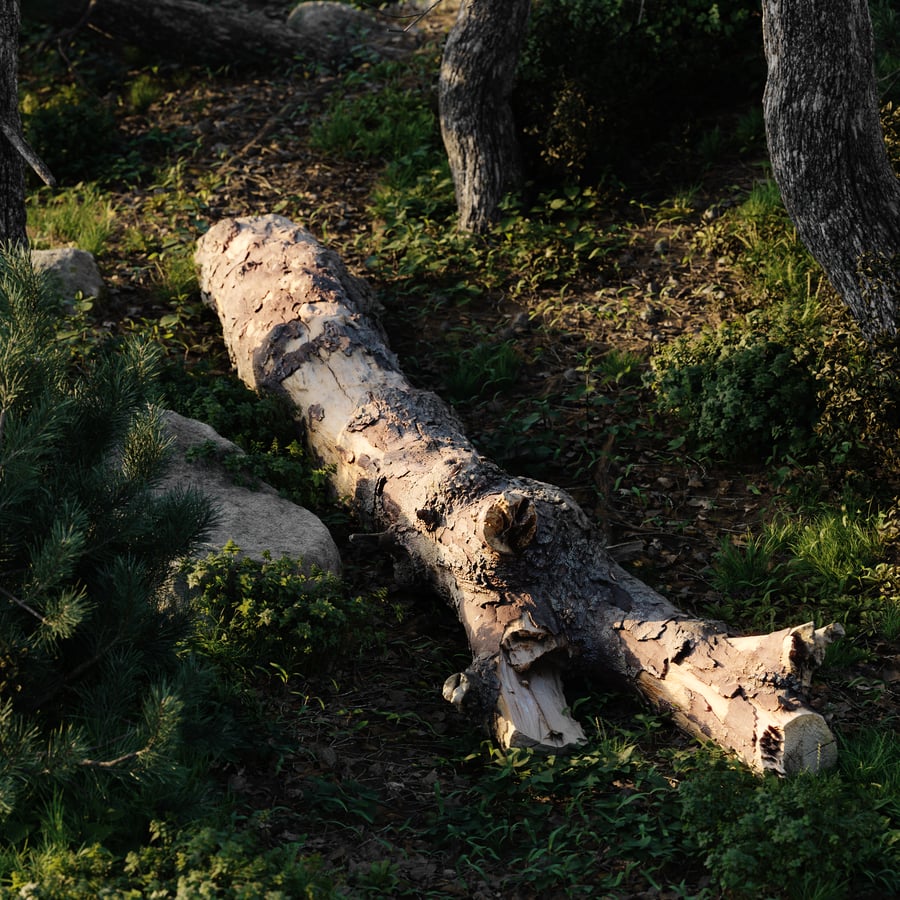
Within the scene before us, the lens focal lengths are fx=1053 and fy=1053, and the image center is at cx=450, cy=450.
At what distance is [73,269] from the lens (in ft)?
23.6

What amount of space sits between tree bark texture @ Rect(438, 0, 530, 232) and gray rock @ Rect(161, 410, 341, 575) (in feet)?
10.1

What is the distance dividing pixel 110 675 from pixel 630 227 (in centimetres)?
541

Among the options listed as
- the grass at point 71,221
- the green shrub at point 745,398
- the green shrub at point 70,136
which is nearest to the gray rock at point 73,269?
the grass at point 71,221

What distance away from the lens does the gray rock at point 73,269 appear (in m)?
7.12

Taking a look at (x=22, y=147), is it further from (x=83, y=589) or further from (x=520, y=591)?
(x=520, y=591)

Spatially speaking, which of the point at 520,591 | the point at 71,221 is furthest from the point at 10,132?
the point at 520,591

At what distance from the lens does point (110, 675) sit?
3332 millimetres

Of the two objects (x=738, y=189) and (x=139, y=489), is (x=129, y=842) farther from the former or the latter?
(x=738, y=189)

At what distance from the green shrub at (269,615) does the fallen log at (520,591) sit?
0.53m

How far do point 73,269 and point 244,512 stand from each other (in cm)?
301

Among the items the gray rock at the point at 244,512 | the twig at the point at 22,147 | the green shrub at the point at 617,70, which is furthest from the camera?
the green shrub at the point at 617,70

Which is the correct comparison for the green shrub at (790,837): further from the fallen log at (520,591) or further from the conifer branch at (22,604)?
the conifer branch at (22,604)

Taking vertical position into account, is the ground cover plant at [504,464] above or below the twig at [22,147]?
below

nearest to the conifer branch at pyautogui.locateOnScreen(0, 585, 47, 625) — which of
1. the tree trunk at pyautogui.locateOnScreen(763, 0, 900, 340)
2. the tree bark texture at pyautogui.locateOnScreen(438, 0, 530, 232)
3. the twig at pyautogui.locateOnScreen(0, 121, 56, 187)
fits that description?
the twig at pyautogui.locateOnScreen(0, 121, 56, 187)
